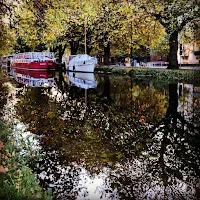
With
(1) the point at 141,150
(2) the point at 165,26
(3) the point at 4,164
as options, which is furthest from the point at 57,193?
(2) the point at 165,26

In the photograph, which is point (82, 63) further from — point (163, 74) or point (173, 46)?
point (173, 46)

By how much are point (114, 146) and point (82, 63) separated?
21833 mm

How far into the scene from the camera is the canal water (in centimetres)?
404

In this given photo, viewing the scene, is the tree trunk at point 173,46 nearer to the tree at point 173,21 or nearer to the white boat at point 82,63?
the tree at point 173,21

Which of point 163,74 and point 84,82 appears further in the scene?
point 84,82

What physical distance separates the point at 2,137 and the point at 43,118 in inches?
101

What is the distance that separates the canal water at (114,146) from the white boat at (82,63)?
15669 millimetres

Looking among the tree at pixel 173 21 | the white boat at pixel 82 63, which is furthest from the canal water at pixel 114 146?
the white boat at pixel 82 63

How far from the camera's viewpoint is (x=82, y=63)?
27172 mm

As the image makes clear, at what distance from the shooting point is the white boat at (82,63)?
2605 centimetres

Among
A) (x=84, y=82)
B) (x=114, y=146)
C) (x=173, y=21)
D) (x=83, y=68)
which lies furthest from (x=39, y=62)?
(x=114, y=146)

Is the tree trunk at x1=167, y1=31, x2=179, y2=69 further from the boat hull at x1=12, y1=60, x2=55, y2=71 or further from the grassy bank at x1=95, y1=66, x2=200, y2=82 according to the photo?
the boat hull at x1=12, y1=60, x2=55, y2=71

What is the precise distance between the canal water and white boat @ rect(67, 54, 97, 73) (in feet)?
51.4

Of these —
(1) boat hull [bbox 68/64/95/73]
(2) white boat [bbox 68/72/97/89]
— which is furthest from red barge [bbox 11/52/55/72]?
(2) white boat [bbox 68/72/97/89]
